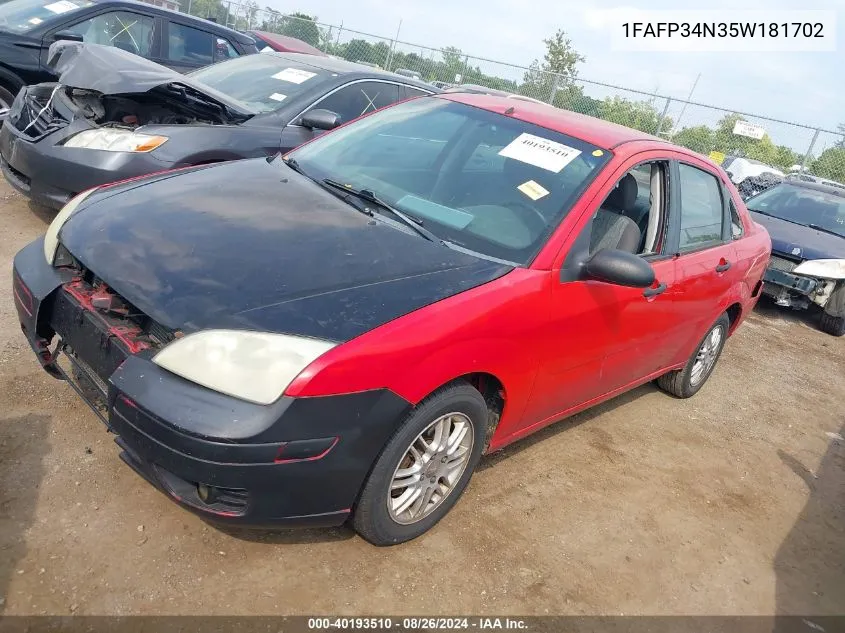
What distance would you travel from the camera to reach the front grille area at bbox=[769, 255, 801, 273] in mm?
7543

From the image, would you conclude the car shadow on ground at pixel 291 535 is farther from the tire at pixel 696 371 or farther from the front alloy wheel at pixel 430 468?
the tire at pixel 696 371

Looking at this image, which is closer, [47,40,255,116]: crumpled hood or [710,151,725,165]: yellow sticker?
[47,40,255,116]: crumpled hood

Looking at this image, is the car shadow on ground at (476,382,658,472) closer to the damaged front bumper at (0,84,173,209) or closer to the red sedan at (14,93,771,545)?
the red sedan at (14,93,771,545)

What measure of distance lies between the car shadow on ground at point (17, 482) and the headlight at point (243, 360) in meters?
0.84

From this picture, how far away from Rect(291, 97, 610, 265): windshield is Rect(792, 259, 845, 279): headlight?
207 inches

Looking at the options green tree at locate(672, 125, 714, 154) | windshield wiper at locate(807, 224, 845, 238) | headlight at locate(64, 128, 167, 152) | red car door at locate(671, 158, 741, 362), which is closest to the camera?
red car door at locate(671, 158, 741, 362)

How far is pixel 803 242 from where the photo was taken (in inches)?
301

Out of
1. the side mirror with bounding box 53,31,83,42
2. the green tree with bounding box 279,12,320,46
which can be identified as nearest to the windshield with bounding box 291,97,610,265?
the side mirror with bounding box 53,31,83,42

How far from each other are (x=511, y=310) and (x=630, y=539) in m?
1.33

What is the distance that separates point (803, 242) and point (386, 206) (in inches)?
246

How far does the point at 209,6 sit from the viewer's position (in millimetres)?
24156

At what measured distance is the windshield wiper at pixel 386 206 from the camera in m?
2.95

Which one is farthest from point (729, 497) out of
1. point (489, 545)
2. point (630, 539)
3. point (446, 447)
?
point (446, 447)

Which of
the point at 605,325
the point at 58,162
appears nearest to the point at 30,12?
the point at 58,162
